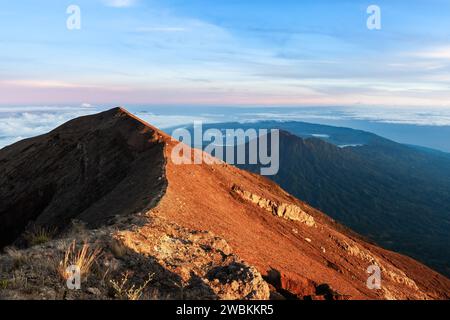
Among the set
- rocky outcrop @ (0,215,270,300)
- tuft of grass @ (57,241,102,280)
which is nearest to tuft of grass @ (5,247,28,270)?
rocky outcrop @ (0,215,270,300)

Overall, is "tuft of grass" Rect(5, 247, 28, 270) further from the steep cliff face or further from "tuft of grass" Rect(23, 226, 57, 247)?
"tuft of grass" Rect(23, 226, 57, 247)

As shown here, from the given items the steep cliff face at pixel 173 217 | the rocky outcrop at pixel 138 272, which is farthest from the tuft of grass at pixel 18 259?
the steep cliff face at pixel 173 217

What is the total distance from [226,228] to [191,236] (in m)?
7.01

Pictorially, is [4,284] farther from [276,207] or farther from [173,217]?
[276,207]

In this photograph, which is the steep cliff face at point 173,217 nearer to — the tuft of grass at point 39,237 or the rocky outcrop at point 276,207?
the rocky outcrop at point 276,207

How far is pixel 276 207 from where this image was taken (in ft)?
96.6

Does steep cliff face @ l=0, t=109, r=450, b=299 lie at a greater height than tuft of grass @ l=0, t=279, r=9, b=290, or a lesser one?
lesser

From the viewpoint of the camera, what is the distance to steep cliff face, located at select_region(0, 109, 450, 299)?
943 centimetres

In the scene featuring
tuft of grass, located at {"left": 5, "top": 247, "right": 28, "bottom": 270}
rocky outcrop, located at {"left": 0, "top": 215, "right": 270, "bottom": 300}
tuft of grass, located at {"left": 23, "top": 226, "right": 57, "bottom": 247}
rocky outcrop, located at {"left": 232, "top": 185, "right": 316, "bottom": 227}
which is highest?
tuft of grass, located at {"left": 5, "top": 247, "right": 28, "bottom": 270}

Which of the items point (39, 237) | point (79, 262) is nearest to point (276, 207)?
point (39, 237)

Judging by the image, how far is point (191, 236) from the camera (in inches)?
448

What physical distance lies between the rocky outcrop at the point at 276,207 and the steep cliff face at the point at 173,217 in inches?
3.1

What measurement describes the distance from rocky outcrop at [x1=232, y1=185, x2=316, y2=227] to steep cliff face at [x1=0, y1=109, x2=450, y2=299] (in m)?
0.08

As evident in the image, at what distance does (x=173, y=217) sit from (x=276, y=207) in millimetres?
14667
